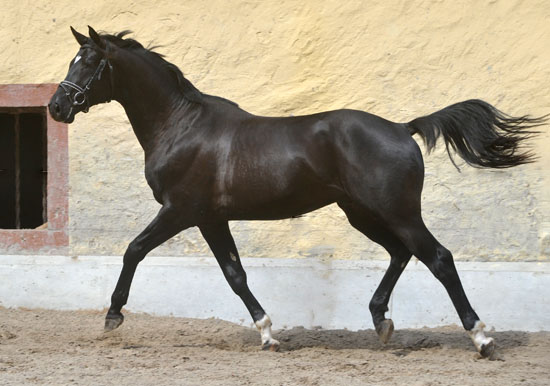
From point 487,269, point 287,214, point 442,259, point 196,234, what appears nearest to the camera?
point 442,259

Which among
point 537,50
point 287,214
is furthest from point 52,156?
point 537,50

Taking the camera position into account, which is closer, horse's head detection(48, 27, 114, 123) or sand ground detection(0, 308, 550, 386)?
sand ground detection(0, 308, 550, 386)

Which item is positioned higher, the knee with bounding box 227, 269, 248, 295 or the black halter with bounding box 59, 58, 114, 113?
the black halter with bounding box 59, 58, 114, 113

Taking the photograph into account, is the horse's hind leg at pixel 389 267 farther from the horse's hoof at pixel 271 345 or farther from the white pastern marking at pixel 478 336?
the horse's hoof at pixel 271 345

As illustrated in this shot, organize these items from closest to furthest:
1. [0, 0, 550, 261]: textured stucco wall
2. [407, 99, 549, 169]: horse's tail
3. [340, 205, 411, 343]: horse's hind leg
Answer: [407, 99, 549, 169]: horse's tail < [340, 205, 411, 343]: horse's hind leg < [0, 0, 550, 261]: textured stucco wall

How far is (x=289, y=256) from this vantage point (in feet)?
23.1

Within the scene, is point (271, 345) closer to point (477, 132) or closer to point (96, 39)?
point (477, 132)

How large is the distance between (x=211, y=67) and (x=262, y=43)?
0.52 metres

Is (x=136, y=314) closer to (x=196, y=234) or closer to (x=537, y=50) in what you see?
(x=196, y=234)

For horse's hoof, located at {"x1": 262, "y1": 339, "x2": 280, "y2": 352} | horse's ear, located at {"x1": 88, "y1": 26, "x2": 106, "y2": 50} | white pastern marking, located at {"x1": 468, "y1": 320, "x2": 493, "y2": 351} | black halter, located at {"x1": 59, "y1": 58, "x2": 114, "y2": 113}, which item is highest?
horse's ear, located at {"x1": 88, "y1": 26, "x2": 106, "y2": 50}

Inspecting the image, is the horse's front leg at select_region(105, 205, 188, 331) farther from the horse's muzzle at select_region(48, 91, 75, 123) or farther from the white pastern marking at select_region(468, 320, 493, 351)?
the white pastern marking at select_region(468, 320, 493, 351)

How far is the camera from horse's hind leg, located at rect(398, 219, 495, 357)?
16.9 ft

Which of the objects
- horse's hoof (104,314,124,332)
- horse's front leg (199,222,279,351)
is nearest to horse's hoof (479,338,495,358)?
horse's front leg (199,222,279,351)

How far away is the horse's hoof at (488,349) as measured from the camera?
5.15 meters
